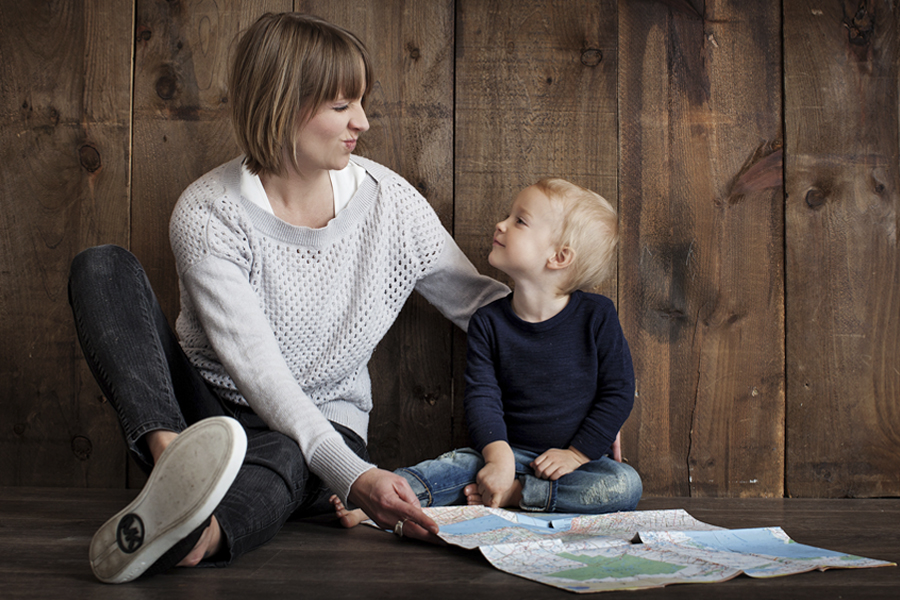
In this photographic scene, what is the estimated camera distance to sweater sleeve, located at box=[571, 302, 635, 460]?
120 cm

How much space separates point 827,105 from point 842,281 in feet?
1.21

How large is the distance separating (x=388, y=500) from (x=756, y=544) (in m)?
0.53

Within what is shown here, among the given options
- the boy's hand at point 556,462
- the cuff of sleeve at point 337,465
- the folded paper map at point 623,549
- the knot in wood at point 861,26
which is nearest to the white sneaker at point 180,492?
the cuff of sleeve at point 337,465

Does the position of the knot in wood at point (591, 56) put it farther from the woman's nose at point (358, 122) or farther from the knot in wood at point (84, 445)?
the knot in wood at point (84, 445)

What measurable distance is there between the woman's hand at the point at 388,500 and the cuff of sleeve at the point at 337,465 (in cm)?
1

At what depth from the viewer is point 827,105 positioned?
138 cm

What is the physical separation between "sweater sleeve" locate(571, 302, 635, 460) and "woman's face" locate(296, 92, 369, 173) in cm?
57

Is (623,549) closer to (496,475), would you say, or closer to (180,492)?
(496,475)

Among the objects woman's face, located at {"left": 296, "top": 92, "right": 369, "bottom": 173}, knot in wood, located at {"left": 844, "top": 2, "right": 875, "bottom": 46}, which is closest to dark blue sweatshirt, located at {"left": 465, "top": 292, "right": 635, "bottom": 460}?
woman's face, located at {"left": 296, "top": 92, "right": 369, "bottom": 173}

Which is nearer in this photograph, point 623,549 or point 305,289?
point 623,549

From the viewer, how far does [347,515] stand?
106 cm

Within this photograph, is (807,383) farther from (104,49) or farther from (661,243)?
(104,49)

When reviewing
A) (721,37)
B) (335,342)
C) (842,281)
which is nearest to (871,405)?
(842,281)

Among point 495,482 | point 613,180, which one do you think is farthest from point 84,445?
point 613,180
